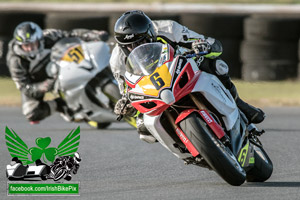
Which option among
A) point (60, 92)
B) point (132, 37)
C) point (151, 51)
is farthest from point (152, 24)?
point (60, 92)

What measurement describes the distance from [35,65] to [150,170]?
14.1 ft

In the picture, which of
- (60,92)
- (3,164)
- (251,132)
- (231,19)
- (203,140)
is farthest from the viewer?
(231,19)

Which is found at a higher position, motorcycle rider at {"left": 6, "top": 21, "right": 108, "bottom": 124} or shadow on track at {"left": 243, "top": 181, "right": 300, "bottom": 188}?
shadow on track at {"left": 243, "top": 181, "right": 300, "bottom": 188}

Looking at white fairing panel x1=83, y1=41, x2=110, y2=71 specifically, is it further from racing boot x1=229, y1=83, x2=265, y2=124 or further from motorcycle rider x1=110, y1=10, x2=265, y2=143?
racing boot x1=229, y1=83, x2=265, y2=124

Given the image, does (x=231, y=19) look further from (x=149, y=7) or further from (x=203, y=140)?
(x=203, y=140)

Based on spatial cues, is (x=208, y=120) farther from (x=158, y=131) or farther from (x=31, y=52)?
(x=31, y=52)

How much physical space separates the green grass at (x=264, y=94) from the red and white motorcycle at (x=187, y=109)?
6.99m

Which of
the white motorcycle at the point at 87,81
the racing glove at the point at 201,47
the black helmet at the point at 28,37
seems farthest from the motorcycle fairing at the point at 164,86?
the black helmet at the point at 28,37

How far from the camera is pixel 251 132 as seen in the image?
628 centimetres

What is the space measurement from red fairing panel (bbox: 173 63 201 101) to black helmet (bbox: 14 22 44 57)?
5.22 metres

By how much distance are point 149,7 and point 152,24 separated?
10.9m

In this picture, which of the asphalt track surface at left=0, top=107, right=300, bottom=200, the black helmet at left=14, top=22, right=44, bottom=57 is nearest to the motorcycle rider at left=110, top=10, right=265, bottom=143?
the asphalt track surface at left=0, top=107, right=300, bottom=200

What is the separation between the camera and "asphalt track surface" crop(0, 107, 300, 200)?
5.52 m

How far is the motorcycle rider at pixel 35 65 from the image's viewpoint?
10188 mm
